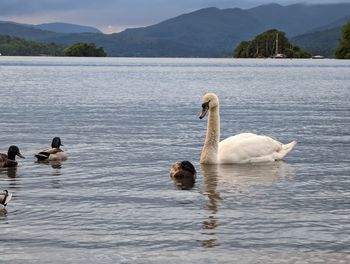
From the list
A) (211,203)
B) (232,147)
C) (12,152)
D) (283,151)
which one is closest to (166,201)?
(211,203)

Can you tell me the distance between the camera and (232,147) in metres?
22.6

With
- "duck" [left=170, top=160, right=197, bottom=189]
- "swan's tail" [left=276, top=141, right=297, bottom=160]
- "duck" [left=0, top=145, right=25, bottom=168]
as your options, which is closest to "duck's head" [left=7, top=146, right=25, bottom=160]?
"duck" [left=0, top=145, right=25, bottom=168]

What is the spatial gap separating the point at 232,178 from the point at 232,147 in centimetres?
275

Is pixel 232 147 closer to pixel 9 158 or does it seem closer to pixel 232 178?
pixel 232 178

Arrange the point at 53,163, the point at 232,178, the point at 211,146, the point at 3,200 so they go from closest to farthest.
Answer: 1. the point at 3,200
2. the point at 232,178
3. the point at 211,146
4. the point at 53,163

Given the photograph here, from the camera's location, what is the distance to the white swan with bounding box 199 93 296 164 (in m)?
22.4

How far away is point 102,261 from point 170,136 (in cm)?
1778

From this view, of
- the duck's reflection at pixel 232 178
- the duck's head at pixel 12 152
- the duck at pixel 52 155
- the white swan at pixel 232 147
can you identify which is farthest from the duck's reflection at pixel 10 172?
the white swan at pixel 232 147

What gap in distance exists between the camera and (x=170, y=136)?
29.5 m

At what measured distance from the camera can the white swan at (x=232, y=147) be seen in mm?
22438

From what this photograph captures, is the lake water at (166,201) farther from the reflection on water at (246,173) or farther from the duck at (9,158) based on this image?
the duck at (9,158)

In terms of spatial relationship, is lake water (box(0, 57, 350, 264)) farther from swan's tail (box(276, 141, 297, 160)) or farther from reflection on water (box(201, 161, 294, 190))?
swan's tail (box(276, 141, 297, 160))

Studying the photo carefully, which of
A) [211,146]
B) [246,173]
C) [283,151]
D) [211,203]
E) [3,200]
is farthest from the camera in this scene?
[283,151]

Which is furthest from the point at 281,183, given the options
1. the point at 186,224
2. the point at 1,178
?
the point at 1,178
